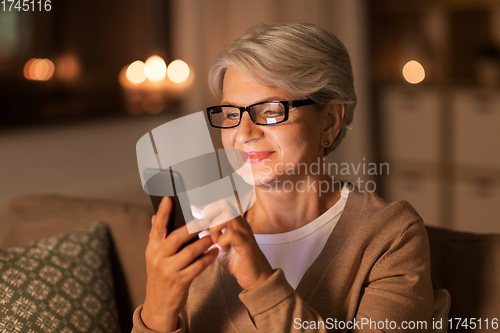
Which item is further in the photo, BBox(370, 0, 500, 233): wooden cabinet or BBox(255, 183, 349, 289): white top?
BBox(370, 0, 500, 233): wooden cabinet

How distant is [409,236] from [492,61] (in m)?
2.23

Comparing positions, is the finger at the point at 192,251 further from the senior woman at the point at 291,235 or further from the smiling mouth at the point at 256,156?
the smiling mouth at the point at 256,156

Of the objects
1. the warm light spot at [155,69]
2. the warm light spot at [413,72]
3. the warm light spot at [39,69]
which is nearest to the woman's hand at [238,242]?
the warm light spot at [39,69]

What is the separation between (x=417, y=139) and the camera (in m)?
2.92

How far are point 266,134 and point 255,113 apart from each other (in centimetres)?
5

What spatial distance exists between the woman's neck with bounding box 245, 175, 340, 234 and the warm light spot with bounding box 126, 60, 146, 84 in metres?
2.04

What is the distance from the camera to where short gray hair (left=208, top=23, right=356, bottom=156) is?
809mm

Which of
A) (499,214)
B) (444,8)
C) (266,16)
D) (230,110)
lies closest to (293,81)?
(230,110)

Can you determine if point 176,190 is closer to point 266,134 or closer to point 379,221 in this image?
point 266,134

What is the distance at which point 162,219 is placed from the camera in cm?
70

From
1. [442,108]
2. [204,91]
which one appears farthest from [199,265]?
[442,108]

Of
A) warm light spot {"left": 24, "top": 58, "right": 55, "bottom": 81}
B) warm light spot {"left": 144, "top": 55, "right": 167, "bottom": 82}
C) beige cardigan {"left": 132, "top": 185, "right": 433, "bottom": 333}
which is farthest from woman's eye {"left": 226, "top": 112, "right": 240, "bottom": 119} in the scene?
warm light spot {"left": 144, "top": 55, "right": 167, "bottom": 82}

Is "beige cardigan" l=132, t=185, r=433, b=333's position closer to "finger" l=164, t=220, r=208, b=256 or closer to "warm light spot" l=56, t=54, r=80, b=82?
"finger" l=164, t=220, r=208, b=256

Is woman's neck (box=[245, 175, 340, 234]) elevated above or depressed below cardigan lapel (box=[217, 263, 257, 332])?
above
